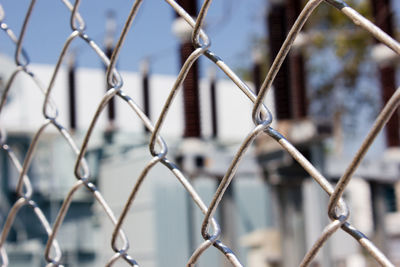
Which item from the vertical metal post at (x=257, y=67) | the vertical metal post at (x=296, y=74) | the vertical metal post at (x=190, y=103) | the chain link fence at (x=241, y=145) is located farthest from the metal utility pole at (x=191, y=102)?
the chain link fence at (x=241, y=145)

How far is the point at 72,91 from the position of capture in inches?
247

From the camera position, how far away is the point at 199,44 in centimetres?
40

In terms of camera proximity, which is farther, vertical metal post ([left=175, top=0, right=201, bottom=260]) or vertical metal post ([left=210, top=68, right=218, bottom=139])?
vertical metal post ([left=210, top=68, right=218, bottom=139])

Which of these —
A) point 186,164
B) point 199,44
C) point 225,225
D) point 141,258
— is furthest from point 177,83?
point 141,258

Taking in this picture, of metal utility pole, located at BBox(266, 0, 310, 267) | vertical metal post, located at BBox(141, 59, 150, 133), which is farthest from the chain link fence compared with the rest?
vertical metal post, located at BBox(141, 59, 150, 133)

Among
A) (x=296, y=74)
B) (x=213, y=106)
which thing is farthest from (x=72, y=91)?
(x=296, y=74)

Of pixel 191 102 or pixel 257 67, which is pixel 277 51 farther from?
pixel 257 67

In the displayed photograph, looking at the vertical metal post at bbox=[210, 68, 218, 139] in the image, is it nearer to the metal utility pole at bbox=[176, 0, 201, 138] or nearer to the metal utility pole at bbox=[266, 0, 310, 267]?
the metal utility pole at bbox=[266, 0, 310, 267]

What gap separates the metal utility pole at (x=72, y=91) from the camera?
6.16 meters

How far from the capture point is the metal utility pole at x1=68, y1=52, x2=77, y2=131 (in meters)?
6.16

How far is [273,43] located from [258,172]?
90 cm

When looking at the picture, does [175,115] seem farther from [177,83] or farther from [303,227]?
[177,83]

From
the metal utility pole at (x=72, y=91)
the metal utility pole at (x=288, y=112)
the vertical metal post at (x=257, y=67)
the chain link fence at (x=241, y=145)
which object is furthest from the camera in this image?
the metal utility pole at (x=72, y=91)

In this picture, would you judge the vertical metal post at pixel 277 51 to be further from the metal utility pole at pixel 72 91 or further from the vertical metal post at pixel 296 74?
the metal utility pole at pixel 72 91
